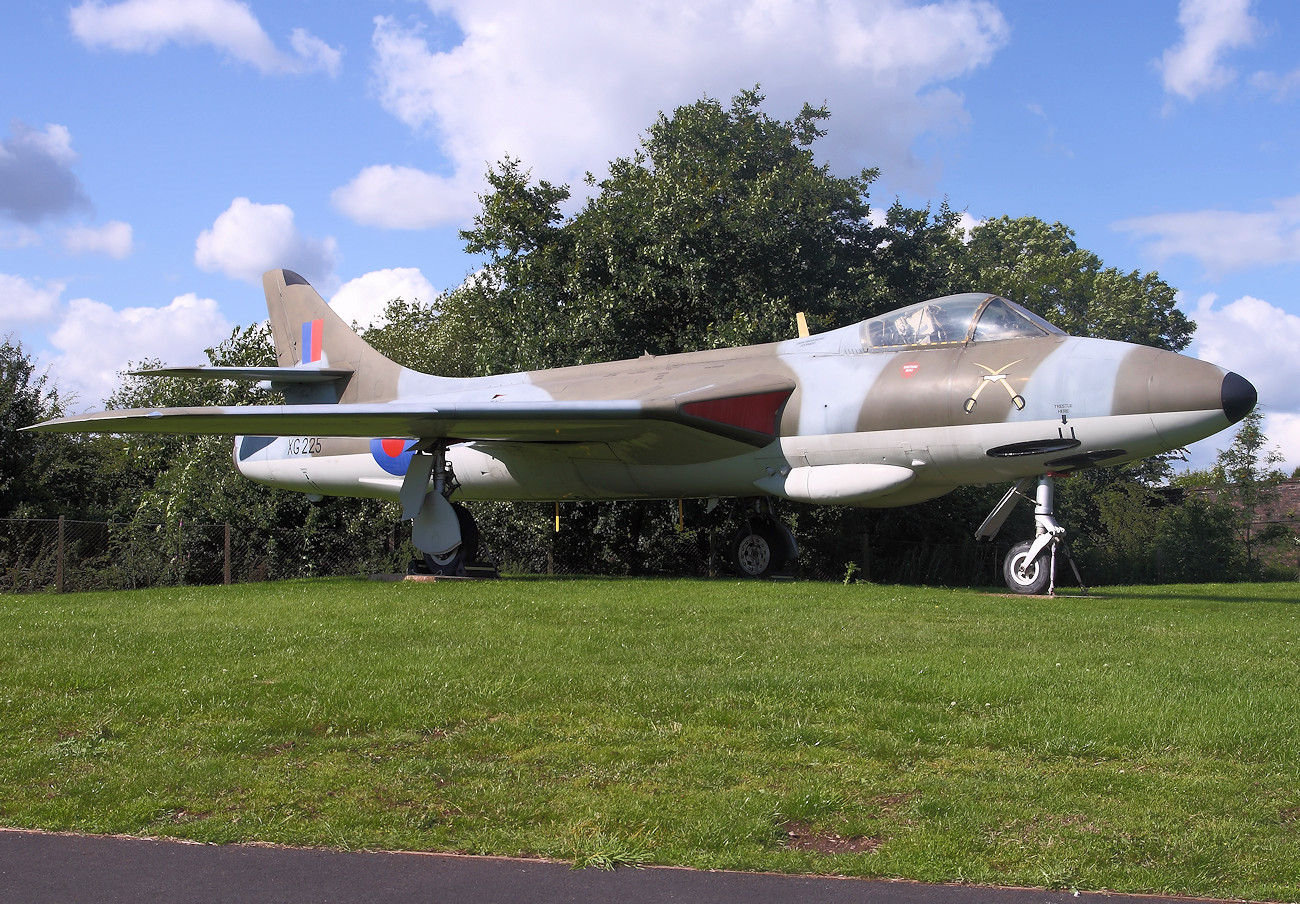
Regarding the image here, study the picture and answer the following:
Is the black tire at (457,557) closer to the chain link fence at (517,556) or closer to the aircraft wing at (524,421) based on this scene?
the aircraft wing at (524,421)

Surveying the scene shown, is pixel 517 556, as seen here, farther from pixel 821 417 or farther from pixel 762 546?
pixel 821 417

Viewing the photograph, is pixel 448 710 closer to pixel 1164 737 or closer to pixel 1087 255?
pixel 1164 737

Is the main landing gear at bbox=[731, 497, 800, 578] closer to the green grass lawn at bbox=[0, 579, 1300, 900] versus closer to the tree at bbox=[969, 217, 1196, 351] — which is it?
the green grass lawn at bbox=[0, 579, 1300, 900]

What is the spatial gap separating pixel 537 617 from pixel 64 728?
452 cm

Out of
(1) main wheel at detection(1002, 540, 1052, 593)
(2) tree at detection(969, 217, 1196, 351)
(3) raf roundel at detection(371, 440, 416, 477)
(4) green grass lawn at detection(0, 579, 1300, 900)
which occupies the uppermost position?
(2) tree at detection(969, 217, 1196, 351)

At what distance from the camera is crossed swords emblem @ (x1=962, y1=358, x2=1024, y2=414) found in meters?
12.3

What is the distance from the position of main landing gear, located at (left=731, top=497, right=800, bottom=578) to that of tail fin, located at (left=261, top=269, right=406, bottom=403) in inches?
286

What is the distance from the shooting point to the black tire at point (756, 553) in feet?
52.8

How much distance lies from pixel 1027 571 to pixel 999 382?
8.03 feet

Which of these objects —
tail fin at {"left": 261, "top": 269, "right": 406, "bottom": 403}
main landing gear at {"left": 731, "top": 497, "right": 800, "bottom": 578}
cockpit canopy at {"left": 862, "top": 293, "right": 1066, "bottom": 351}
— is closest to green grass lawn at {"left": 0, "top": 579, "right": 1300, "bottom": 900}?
cockpit canopy at {"left": 862, "top": 293, "right": 1066, "bottom": 351}

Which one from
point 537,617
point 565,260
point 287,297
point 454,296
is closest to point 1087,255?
point 454,296

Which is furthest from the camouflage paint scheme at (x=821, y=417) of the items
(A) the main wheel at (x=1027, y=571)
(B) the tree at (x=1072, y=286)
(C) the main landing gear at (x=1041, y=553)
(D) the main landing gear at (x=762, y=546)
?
(B) the tree at (x=1072, y=286)

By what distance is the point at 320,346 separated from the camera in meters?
20.1

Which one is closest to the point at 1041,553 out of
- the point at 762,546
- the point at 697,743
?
the point at 762,546
